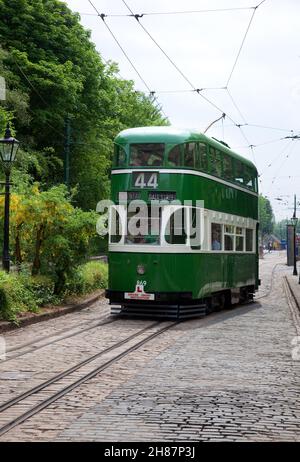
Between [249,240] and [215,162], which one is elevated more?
[215,162]

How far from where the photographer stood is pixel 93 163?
42781 millimetres

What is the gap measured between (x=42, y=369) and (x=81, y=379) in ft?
3.28

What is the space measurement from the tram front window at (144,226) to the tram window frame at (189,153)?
124 centimetres

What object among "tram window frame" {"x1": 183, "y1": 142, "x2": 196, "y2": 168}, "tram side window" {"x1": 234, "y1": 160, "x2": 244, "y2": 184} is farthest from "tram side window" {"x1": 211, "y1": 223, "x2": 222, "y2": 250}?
"tram side window" {"x1": 234, "y1": 160, "x2": 244, "y2": 184}

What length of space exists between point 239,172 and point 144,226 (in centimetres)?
550

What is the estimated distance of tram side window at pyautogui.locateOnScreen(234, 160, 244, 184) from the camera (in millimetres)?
20378

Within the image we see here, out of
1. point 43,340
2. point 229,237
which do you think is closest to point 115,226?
point 229,237

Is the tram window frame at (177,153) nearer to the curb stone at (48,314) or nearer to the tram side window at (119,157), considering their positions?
the tram side window at (119,157)

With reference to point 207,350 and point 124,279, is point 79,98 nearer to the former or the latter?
point 124,279

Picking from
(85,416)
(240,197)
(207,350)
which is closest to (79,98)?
(240,197)

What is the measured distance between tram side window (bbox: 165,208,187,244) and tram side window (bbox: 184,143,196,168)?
3.50ft

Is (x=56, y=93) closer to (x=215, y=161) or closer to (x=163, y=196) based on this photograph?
(x=215, y=161)

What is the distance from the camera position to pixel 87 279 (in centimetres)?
2200

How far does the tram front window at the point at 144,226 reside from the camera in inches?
634
